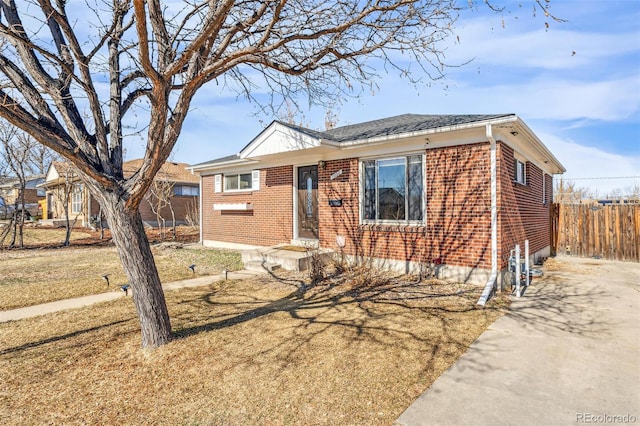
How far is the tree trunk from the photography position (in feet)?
13.1

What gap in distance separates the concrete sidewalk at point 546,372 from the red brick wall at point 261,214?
7.04 meters

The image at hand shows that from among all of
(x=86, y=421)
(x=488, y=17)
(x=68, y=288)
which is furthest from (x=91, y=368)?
(x=488, y=17)

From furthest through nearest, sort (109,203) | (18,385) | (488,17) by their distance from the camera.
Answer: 1. (488,17)
2. (109,203)
3. (18,385)

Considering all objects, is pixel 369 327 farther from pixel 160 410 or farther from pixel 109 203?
pixel 109 203

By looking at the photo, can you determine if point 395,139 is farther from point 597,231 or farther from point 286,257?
point 597,231

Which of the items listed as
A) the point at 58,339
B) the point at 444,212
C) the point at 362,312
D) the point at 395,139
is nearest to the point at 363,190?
the point at 395,139

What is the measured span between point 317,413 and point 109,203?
10.5ft

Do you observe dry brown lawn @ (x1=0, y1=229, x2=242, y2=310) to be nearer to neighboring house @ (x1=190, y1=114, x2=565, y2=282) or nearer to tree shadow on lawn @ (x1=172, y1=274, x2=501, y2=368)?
neighboring house @ (x1=190, y1=114, x2=565, y2=282)

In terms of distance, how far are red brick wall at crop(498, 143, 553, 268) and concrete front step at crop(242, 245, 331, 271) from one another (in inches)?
163

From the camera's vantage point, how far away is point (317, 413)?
9.12 ft

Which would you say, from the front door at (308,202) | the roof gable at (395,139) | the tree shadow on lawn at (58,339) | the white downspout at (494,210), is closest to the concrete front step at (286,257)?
the front door at (308,202)

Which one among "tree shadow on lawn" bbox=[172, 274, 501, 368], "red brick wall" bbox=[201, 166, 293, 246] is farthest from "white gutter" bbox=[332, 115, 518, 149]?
"tree shadow on lawn" bbox=[172, 274, 501, 368]

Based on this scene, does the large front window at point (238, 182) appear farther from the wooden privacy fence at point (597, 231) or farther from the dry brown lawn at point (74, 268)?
the wooden privacy fence at point (597, 231)

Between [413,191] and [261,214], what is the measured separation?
18.7 ft
